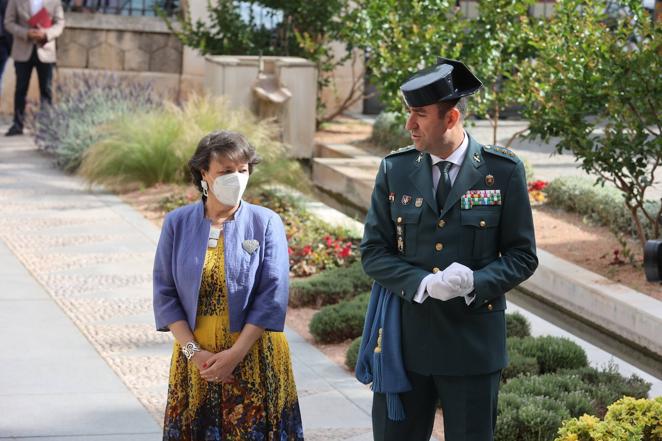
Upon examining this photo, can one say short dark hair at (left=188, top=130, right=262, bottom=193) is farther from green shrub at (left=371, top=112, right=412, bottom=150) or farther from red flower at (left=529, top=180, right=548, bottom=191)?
green shrub at (left=371, top=112, right=412, bottom=150)

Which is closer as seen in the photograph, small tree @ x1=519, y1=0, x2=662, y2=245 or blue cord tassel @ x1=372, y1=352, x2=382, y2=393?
blue cord tassel @ x1=372, y1=352, x2=382, y2=393

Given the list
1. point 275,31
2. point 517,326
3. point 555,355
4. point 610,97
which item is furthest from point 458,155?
point 275,31

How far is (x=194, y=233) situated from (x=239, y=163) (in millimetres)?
295

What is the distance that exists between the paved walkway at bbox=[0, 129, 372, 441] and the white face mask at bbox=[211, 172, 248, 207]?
1.62m

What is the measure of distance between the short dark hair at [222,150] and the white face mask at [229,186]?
0.21 ft

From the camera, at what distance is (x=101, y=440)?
5441 millimetres

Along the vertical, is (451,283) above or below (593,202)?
above

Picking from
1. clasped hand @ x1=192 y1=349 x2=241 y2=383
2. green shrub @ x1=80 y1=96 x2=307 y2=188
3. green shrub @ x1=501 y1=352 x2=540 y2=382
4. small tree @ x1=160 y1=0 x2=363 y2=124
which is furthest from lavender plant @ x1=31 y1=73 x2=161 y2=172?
clasped hand @ x1=192 y1=349 x2=241 y2=383

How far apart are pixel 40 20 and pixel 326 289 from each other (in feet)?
27.6

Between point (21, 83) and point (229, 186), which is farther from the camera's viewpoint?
point (21, 83)

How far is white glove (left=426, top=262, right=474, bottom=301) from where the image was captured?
145 inches

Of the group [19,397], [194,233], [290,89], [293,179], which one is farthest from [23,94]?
[194,233]

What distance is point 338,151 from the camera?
571 inches

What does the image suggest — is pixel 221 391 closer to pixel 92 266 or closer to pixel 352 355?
pixel 352 355
